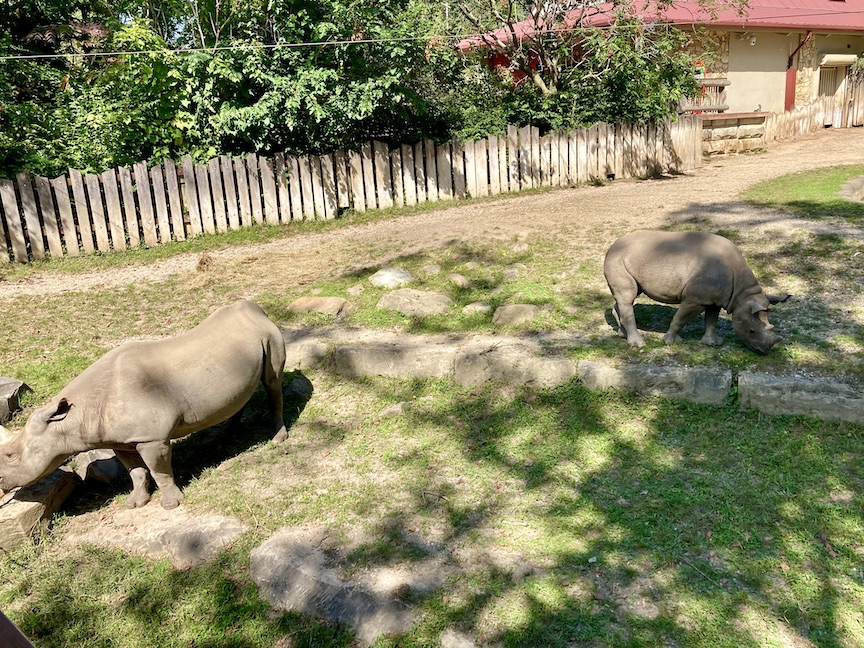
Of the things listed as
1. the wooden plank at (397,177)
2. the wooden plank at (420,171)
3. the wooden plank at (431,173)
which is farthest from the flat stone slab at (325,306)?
the wooden plank at (431,173)

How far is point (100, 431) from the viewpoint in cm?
463

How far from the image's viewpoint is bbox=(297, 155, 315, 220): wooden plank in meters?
12.4

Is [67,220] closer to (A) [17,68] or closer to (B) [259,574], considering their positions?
(A) [17,68]

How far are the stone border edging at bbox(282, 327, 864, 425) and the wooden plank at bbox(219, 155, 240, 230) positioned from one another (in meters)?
5.13

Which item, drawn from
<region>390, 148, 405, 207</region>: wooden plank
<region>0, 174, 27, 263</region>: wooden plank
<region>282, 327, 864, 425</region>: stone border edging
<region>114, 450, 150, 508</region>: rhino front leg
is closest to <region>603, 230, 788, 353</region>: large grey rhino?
<region>282, 327, 864, 425</region>: stone border edging

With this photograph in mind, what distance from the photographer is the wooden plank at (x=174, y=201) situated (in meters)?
11.2

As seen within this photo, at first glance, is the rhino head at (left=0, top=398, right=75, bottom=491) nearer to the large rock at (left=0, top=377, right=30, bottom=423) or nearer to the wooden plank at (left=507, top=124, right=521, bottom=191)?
the large rock at (left=0, top=377, right=30, bottom=423)

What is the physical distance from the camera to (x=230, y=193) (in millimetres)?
11852

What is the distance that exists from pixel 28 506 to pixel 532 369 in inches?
152

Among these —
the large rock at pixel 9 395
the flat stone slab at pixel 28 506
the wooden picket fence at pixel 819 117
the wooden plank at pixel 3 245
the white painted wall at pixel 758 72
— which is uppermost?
the white painted wall at pixel 758 72

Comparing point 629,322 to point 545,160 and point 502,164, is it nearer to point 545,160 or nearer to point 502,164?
point 502,164

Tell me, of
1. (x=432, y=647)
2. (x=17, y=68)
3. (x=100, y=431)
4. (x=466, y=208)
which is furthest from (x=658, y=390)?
(x=17, y=68)

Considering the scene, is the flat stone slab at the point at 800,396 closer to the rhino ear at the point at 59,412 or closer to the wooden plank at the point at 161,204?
the rhino ear at the point at 59,412

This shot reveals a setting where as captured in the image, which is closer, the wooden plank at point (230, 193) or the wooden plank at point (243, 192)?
the wooden plank at point (230, 193)
